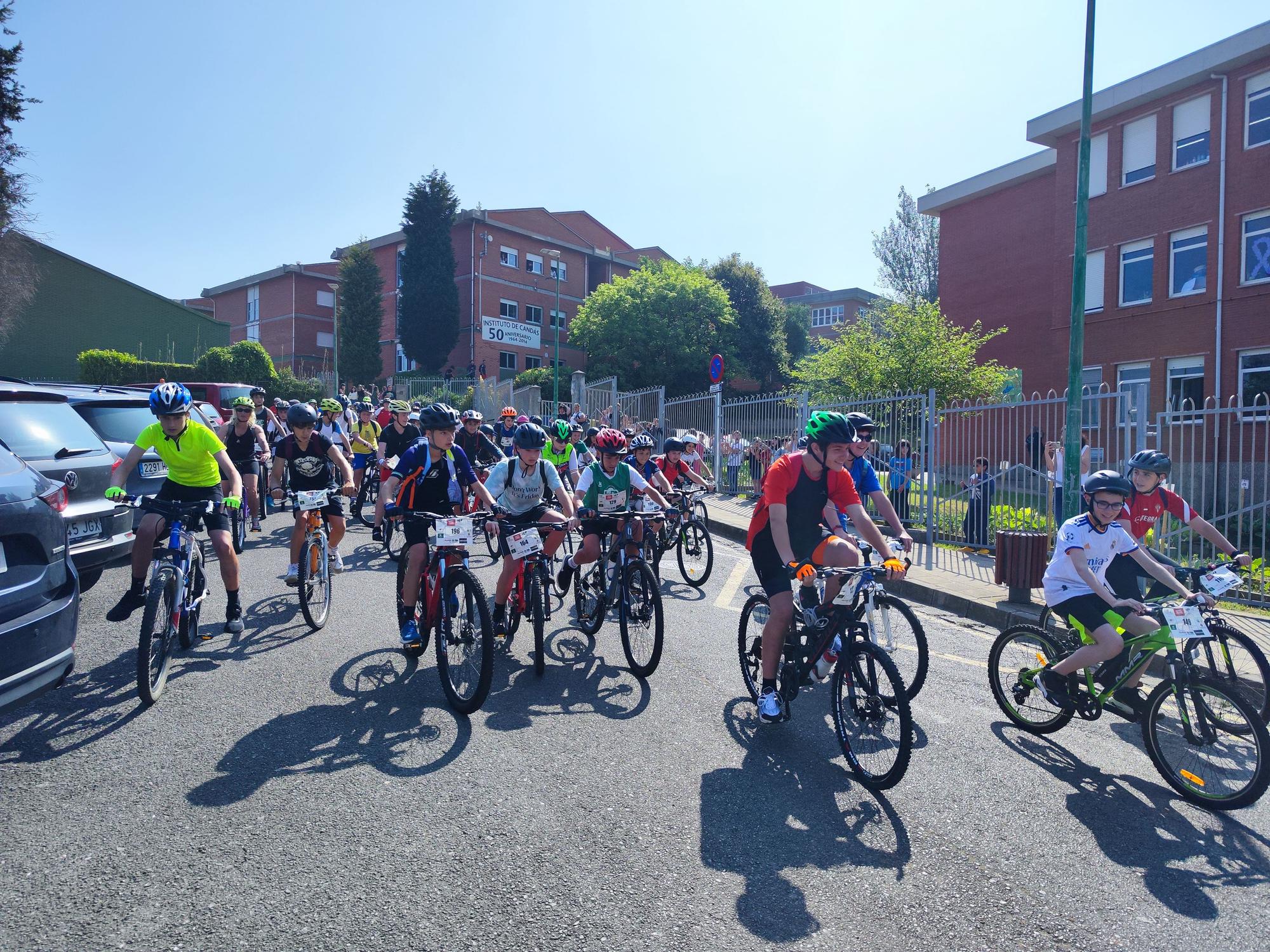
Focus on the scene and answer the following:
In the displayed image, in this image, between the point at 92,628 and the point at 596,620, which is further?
the point at 596,620

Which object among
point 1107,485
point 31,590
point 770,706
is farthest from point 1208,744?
point 31,590

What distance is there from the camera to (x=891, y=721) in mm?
4125

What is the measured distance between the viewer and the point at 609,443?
7.21 metres

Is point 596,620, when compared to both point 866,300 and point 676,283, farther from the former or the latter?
point 866,300

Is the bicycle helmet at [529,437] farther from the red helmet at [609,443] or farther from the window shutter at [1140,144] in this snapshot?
the window shutter at [1140,144]

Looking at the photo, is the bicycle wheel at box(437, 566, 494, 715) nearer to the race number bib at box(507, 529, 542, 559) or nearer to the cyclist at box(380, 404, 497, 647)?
the race number bib at box(507, 529, 542, 559)

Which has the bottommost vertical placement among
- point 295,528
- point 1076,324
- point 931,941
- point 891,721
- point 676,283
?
point 931,941

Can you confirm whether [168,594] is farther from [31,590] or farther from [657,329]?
[657,329]

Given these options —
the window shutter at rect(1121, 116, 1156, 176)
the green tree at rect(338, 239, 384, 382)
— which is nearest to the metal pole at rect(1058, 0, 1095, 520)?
the window shutter at rect(1121, 116, 1156, 176)

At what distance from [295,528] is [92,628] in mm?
1664

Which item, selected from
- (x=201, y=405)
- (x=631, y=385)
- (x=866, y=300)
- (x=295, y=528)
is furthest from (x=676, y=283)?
(x=295, y=528)

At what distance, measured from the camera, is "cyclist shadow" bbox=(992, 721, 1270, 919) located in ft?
11.0

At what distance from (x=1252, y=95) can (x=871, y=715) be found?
24.5m

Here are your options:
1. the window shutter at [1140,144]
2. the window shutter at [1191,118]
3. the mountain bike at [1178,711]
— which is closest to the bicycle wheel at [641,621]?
the mountain bike at [1178,711]
